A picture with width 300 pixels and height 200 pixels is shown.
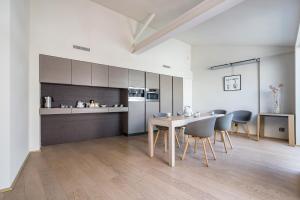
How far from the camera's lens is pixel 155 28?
5383 millimetres

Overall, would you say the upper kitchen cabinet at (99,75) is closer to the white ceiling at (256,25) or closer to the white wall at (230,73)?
the white ceiling at (256,25)

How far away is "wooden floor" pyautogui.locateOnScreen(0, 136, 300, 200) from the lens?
1.73 meters

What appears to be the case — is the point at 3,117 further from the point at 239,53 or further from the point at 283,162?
the point at 239,53

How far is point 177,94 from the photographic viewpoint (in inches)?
237

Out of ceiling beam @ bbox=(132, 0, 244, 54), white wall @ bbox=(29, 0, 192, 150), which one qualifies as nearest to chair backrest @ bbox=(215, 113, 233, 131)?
ceiling beam @ bbox=(132, 0, 244, 54)

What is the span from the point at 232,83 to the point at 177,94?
78.1 inches

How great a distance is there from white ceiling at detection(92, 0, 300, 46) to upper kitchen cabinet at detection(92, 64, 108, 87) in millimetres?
Answer: 1781

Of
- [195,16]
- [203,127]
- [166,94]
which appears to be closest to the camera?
[203,127]

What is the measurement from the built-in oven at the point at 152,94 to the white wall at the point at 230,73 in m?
2.13

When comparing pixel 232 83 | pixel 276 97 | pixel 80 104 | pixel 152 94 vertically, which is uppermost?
pixel 232 83

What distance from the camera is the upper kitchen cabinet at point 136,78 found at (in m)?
4.66

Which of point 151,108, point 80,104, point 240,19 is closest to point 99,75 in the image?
point 80,104

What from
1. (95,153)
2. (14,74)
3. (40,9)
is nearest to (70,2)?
(40,9)

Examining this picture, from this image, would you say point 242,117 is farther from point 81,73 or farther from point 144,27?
point 81,73
